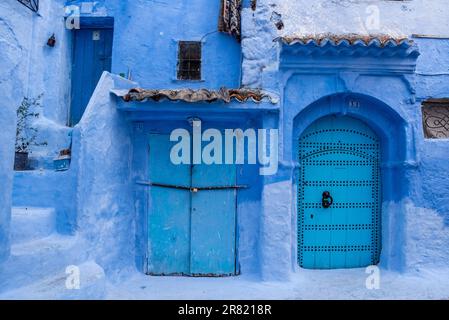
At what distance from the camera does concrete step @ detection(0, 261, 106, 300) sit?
387cm

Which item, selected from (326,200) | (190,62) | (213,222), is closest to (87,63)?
(190,62)

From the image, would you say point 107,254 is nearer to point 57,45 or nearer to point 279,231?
point 279,231

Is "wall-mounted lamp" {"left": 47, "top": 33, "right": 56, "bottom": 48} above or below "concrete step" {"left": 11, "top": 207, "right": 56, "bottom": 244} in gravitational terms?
above

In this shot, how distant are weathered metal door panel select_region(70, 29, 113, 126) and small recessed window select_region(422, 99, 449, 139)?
6.52m

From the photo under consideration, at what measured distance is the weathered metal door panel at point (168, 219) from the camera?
642 centimetres

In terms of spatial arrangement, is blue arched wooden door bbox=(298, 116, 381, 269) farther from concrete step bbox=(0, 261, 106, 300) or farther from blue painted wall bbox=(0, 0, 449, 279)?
concrete step bbox=(0, 261, 106, 300)

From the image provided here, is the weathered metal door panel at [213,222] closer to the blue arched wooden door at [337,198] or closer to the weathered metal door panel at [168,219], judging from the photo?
the weathered metal door panel at [168,219]

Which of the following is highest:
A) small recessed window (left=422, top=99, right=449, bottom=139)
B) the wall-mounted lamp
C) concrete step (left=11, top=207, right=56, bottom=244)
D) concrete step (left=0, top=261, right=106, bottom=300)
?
the wall-mounted lamp

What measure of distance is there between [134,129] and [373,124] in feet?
15.1

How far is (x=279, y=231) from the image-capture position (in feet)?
19.5

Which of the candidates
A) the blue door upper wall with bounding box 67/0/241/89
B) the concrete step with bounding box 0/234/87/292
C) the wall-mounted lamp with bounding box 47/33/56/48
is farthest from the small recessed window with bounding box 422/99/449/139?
the wall-mounted lamp with bounding box 47/33/56/48

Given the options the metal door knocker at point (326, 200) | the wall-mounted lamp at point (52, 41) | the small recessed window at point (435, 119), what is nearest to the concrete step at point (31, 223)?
the wall-mounted lamp at point (52, 41)

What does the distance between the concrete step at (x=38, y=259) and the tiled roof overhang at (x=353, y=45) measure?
4.70 meters
